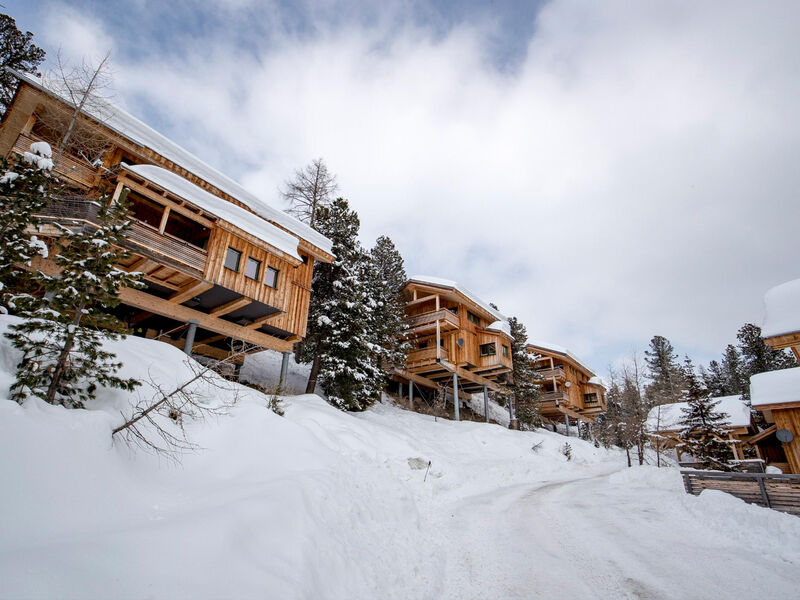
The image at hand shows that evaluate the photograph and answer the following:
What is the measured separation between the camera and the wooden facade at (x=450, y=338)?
95.0 feet

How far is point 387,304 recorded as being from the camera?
25219 millimetres

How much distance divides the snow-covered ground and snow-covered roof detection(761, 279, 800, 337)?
653cm

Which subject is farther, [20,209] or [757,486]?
[757,486]

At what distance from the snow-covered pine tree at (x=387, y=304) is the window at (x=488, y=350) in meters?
6.27

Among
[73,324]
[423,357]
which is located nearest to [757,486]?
[73,324]

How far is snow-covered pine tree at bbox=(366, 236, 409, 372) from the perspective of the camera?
24000mm

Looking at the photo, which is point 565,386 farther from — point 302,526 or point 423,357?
point 302,526

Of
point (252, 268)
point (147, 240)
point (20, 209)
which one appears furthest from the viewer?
point (252, 268)

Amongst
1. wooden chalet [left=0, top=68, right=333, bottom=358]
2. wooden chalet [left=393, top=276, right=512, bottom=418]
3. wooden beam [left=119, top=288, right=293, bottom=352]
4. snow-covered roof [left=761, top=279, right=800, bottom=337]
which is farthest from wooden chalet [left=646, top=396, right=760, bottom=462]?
wooden chalet [left=0, top=68, right=333, bottom=358]

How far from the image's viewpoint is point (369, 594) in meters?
5.34

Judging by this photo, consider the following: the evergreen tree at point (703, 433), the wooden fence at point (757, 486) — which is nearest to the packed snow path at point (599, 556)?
the wooden fence at point (757, 486)

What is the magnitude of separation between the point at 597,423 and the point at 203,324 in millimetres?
55798

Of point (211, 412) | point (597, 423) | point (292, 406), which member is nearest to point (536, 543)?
point (211, 412)

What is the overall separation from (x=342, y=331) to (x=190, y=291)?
25.1 ft
